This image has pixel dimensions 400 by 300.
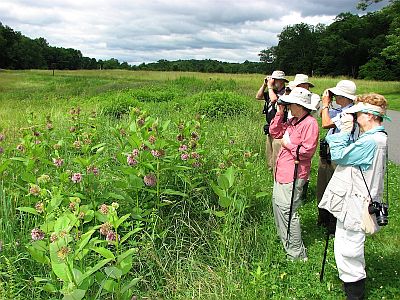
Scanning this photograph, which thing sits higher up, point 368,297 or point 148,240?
point 148,240

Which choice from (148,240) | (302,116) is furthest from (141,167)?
(302,116)

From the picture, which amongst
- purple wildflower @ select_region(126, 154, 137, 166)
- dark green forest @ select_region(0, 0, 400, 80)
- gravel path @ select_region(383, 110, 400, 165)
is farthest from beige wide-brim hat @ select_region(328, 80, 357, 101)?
dark green forest @ select_region(0, 0, 400, 80)

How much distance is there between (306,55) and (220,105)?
228 feet

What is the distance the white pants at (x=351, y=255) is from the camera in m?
3.35

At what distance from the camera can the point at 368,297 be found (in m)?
3.69

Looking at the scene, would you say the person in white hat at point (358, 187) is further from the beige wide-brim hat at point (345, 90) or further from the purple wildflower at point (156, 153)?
the purple wildflower at point (156, 153)

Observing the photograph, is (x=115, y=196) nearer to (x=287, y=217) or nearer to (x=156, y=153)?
(x=156, y=153)

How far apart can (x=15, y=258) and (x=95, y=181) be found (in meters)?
0.89

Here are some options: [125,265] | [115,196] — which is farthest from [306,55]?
[125,265]

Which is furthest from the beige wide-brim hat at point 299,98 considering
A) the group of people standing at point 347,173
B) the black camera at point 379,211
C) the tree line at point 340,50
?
the tree line at point 340,50

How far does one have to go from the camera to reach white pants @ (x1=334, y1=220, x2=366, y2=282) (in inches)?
132

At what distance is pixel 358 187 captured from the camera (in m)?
3.36

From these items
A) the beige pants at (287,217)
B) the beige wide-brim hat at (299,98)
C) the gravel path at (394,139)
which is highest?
the beige wide-brim hat at (299,98)

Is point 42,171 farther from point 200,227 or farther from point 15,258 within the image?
point 200,227
